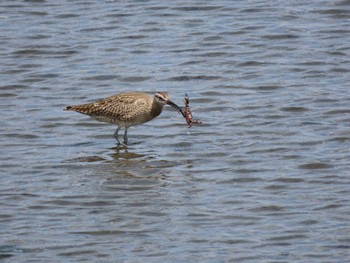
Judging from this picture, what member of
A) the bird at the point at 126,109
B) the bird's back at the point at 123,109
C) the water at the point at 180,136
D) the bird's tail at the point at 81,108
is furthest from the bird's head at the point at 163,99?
the bird's tail at the point at 81,108

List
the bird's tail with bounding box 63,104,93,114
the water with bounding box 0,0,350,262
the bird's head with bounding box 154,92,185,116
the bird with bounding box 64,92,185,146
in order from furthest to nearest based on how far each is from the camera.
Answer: the bird's tail with bounding box 63,104,93,114, the bird with bounding box 64,92,185,146, the bird's head with bounding box 154,92,185,116, the water with bounding box 0,0,350,262

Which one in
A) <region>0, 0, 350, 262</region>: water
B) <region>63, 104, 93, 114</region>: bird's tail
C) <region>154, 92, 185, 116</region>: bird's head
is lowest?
<region>0, 0, 350, 262</region>: water

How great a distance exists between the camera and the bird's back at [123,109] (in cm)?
1727

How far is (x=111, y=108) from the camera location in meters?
17.3

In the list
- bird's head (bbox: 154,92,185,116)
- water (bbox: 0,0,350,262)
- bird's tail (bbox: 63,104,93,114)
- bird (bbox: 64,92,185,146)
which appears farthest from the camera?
bird's tail (bbox: 63,104,93,114)

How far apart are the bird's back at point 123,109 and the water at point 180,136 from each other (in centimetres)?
32

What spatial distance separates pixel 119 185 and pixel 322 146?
9.58ft

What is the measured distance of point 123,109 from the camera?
17.2 m

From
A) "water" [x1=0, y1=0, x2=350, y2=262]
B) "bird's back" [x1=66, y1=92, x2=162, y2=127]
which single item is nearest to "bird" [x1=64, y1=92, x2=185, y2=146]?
"bird's back" [x1=66, y1=92, x2=162, y2=127]

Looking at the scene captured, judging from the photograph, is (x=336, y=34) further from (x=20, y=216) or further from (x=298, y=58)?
(x=20, y=216)

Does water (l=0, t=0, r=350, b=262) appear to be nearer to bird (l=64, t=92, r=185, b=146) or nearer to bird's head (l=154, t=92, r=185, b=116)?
bird (l=64, t=92, r=185, b=146)

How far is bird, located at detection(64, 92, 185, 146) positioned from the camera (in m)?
17.2

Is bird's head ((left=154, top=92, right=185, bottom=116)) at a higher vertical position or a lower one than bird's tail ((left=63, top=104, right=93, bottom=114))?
higher

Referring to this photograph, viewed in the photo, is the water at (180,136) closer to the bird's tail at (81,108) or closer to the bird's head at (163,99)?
the bird's tail at (81,108)
